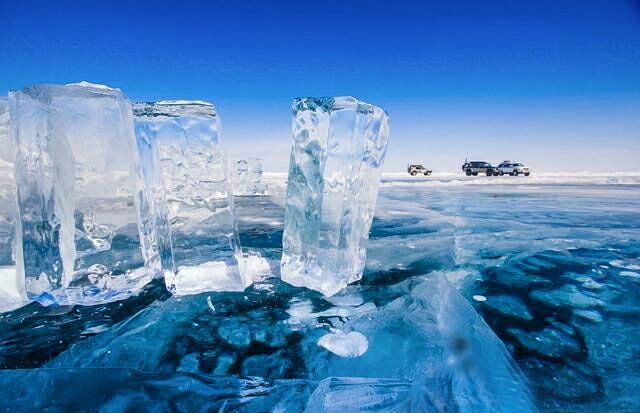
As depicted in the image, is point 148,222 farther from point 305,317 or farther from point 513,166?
point 513,166

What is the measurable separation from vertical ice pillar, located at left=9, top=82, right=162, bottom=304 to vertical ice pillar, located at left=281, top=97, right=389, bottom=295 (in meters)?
0.83

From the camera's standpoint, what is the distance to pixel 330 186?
1.73 m

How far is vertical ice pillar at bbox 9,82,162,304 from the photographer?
4.54 feet

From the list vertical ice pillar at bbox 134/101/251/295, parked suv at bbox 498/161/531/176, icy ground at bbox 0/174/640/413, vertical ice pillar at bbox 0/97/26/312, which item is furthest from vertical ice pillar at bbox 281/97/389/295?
parked suv at bbox 498/161/531/176

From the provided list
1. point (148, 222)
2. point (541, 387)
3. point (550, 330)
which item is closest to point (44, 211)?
point (148, 222)

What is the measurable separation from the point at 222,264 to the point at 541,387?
4.77ft

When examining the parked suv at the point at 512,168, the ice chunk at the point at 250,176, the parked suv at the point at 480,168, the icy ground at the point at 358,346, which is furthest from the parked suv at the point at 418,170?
the icy ground at the point at 358,346

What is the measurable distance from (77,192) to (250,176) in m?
9.18

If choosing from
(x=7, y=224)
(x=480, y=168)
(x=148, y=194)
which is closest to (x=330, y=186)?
(x=148, y=194)

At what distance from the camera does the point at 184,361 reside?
3.55 feet

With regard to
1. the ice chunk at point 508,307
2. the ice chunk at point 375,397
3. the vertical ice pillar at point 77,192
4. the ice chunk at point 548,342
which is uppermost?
the vertical ice pillar at point 77,192

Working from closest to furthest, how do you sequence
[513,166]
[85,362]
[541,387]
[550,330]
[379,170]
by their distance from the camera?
[541,387] → [85,362] → [550,330] → [379,170] → [513,166]

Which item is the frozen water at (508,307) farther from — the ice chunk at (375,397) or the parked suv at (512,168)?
the parked suv at (512,168)

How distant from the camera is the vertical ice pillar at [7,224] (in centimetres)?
146
